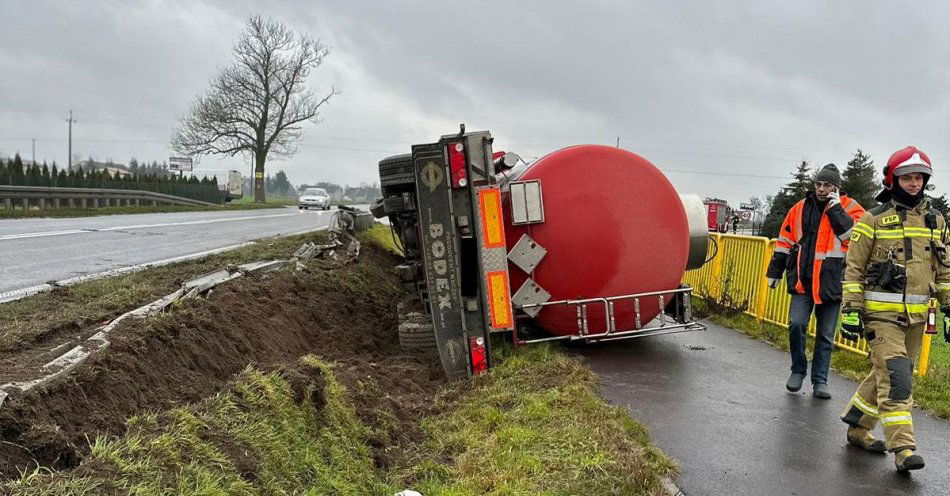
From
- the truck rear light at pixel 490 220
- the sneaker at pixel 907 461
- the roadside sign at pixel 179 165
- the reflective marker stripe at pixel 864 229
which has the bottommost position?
the sneaker at pixel 907 461

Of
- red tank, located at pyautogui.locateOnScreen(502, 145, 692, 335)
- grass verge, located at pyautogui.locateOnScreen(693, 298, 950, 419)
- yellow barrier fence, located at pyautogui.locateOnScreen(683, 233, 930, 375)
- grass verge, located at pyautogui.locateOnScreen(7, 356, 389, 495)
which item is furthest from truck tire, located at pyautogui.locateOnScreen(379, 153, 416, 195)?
grass verge, located at pyautogui.locateOnScreen(693, 298, 950, 419)

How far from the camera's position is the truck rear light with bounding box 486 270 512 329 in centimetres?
565

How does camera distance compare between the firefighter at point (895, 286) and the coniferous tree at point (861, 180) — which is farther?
the coniferous tree at point (861, 180)

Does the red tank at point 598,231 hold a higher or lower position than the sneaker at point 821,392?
higher

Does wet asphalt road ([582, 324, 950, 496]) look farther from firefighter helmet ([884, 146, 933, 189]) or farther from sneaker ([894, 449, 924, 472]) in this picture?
firefighter helmet ([884, 146, 933, 189])

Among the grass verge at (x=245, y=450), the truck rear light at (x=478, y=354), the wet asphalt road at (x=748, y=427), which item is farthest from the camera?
the truck rear light at (x=478, y=354)

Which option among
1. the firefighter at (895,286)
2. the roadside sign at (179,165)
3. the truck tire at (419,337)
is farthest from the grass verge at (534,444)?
the roadside sign at (179,165)

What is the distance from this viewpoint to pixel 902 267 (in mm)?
4180

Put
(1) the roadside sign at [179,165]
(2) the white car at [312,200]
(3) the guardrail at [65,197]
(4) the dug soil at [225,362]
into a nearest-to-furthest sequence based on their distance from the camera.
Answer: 1. (4) the dug soil at [225,362]
2. (3) the guardrail at [65,197]
3. (2) the white car at [312,200]
4. (1) the roadside sign at [179,165]

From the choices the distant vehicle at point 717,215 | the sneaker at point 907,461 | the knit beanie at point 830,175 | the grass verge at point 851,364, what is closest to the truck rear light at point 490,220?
the knit beanie at point 830,175

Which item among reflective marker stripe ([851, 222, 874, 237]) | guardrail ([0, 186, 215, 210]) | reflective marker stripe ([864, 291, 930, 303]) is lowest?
reflective marker stripe ([864, 291, 930, 303])

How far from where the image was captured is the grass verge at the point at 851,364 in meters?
5.36

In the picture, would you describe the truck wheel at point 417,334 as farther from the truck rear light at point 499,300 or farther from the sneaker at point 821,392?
the sneaker at point 821,392

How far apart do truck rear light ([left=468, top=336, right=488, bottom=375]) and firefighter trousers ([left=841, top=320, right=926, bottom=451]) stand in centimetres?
265
